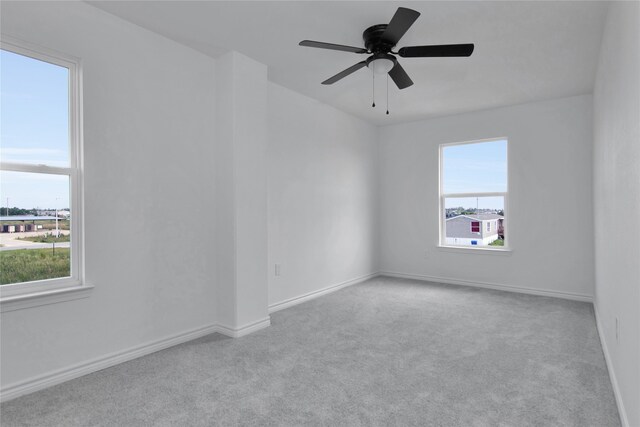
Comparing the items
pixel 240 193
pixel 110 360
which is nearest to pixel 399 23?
pixel 240 193

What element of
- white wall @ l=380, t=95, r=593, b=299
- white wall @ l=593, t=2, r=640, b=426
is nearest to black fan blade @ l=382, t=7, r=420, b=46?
white wall @ l=593, t=2, r=640, b=426

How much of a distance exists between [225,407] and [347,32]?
9.13ft

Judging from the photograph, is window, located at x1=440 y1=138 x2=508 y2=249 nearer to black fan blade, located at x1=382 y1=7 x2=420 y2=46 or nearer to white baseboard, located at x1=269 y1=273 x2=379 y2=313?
white baseboard, located at x1=269 y1=273 x2=379 y2=313

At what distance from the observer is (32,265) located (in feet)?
7.60

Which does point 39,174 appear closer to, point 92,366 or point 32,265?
point 32,265

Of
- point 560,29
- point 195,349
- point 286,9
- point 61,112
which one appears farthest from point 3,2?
point 560,29

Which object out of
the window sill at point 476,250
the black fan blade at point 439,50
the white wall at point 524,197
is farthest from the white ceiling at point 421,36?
the window sill at point 476,250

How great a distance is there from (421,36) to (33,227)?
124 inches

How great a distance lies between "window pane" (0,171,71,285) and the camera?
2227 mm

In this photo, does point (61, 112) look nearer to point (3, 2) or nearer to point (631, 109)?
point (3, 2)

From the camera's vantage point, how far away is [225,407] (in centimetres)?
209

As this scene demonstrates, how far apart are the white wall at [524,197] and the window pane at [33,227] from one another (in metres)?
4.58

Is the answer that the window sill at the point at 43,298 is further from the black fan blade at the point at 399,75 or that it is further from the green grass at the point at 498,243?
the green grass at the point at 498,243

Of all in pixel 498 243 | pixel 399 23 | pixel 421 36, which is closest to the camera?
pixel 399 23
